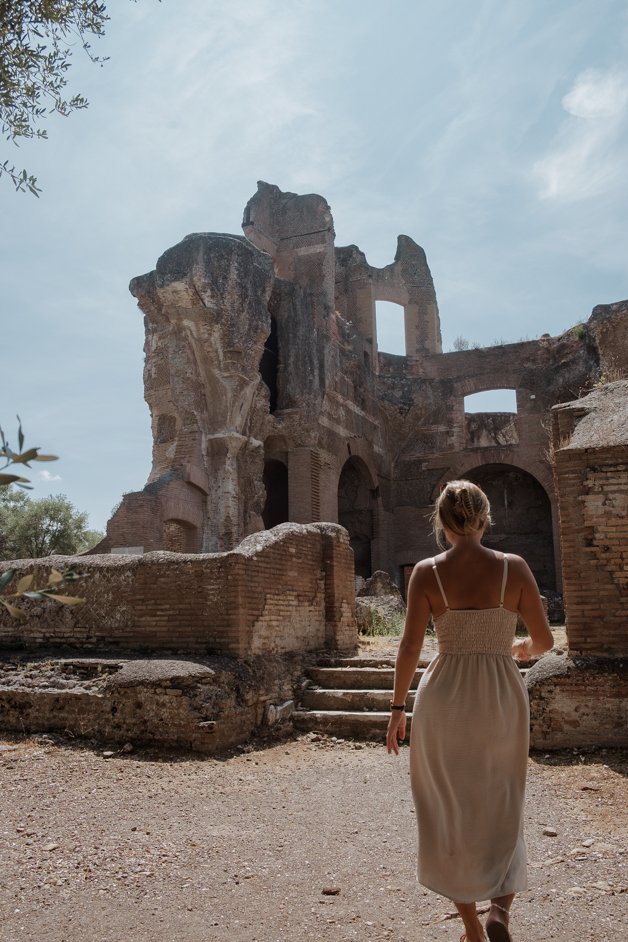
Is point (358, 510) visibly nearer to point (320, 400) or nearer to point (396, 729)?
point (320, 400)

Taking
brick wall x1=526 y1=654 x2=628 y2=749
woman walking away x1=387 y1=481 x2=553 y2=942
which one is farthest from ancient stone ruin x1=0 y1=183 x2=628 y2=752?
woman walking away x1=387 y1=481 x2=553 y2=942

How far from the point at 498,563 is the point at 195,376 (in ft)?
50.2

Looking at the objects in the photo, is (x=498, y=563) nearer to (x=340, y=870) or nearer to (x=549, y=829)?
(x=340, y=870)

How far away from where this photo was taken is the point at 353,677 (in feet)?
29.0

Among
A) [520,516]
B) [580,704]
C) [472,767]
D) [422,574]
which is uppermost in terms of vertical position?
[520,516]

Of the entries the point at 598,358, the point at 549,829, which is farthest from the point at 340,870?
the point at 598,358

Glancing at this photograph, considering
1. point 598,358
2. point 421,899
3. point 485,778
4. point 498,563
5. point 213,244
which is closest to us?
point 485,778

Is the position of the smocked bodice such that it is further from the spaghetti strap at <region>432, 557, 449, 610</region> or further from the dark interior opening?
the dark interior opening

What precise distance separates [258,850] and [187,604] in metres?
3.85

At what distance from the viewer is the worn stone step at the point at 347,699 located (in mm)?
8094

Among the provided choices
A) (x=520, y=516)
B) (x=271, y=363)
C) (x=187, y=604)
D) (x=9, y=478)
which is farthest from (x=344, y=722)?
(x=520, y=516)

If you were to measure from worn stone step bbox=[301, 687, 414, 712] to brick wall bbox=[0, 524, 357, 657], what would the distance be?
634 mm

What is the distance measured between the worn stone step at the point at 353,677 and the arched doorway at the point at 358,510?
14.8 m

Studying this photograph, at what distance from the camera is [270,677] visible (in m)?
8.03
